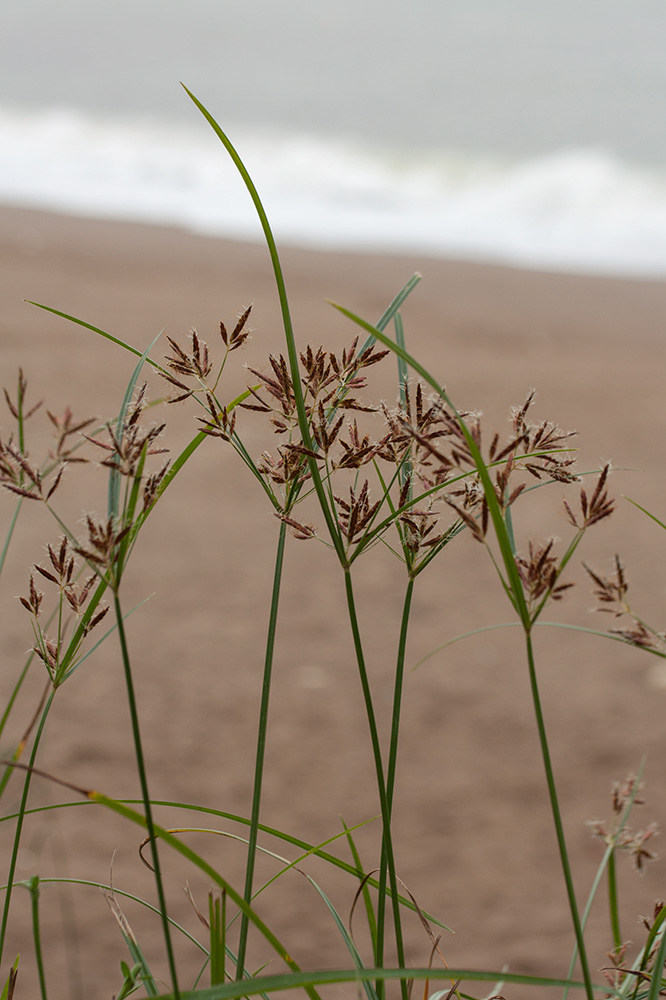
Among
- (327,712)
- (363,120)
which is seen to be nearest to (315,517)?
(327,712)

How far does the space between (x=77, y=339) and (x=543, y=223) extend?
484cm

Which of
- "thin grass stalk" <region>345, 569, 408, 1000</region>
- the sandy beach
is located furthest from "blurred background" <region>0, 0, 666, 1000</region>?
"thin grass stalk" <region>345, 569, 408, 1000</region>

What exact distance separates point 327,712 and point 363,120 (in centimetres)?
1148

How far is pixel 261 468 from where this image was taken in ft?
1.71

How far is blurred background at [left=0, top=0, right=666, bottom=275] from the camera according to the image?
828cm

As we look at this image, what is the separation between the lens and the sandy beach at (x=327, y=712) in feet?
6.03

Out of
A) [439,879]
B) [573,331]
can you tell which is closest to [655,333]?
[573,331]

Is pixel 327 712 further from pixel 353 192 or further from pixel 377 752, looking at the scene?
pixel 353 192

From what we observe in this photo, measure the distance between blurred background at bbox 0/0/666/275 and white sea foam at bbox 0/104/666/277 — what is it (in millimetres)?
34

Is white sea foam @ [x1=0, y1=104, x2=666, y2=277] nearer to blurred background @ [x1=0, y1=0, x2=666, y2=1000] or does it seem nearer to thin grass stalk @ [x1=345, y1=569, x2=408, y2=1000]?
blurred background @ [x1=0, y1=0, x2=666, y2=1000]

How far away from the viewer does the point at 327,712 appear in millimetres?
2510

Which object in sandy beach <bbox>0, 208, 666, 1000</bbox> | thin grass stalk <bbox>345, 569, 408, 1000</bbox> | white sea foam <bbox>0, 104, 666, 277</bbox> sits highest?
white sea foam <bbox>0, 104, 666, 277</bbox>

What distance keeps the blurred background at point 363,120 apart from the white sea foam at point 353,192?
0.03 m

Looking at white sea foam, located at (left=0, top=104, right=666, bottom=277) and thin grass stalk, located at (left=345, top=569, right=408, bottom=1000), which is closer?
thin grass stalk, located at (left=345, top=569, right=408, bottom=1000)
